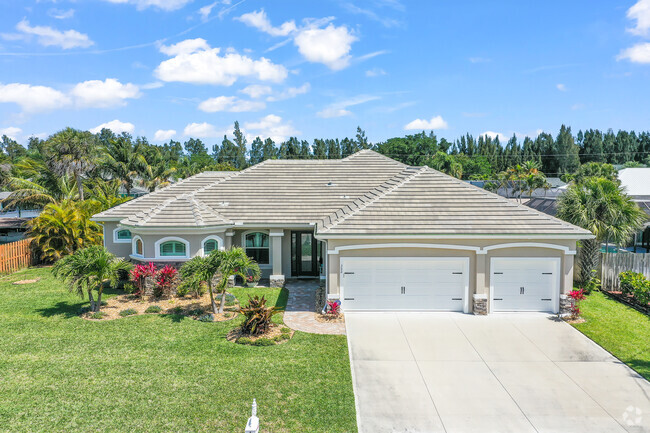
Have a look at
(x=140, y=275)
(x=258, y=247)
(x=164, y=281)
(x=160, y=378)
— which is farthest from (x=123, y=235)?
(x=160, y=378)

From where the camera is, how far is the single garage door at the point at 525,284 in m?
13.4

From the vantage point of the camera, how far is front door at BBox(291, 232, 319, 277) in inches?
710

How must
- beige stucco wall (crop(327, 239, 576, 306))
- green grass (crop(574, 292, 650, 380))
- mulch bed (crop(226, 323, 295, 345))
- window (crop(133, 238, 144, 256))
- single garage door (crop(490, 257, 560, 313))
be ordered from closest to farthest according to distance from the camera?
green grass (crop(574, 292, 650, 380))
mulch bed (crop(226, 323, 295, 345))
beige stucco wall (crop(327, 239, 576, 306))
single garage door (crop(490, 257, 560, 313))
window (crop(133, 238, 144, 256))

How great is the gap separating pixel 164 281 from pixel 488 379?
431 inches

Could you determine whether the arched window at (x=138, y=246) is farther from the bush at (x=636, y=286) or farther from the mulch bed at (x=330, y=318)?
the bush at (x=636, y=286)

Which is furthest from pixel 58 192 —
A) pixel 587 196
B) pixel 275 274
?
pixel 587 196

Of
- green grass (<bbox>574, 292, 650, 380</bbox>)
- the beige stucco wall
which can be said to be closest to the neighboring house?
green grass (<bbox>574, 292, 650, 380</bbox>)

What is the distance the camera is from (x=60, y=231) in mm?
20078

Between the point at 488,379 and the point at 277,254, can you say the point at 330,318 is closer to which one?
the point at 277,254

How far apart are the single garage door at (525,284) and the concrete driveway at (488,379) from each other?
74cm

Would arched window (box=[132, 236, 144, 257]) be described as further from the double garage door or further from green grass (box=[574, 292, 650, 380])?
green grass (box=[574, 292, 650, 380])

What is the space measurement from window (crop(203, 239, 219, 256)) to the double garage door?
5774mm

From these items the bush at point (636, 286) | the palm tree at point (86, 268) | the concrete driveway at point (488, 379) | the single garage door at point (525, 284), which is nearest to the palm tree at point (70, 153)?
the palm tree at point (86, 268)

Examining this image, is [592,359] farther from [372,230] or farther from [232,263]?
[232,263]
